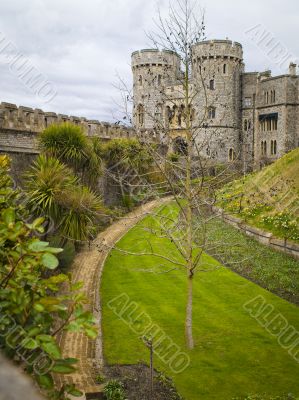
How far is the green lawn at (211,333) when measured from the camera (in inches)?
316

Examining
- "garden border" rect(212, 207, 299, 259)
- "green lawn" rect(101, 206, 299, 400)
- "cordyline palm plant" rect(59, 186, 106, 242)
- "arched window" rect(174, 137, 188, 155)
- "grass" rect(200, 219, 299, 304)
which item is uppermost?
"arched window" rect(174, 137, 188, 155)

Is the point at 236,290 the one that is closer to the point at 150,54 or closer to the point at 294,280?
the point at 294,280

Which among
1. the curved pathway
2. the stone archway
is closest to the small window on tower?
the curved pathway

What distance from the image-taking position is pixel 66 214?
14859 millimetres

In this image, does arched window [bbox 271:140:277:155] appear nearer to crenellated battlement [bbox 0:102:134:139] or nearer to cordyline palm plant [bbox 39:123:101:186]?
crenellated battlement [bbox 0:102:134:139]

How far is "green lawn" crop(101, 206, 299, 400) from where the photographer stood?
8023mm

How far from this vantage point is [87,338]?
9742mm

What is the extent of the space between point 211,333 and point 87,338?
283 cm

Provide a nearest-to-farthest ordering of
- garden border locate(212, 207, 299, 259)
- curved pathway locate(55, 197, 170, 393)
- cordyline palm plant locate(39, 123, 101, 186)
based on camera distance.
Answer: curved pathway locate(55, 197, 170, 393) < garden border locate(212, 207, 299, 259) < cordyline palm plant locate(39, 123, 101, 186)

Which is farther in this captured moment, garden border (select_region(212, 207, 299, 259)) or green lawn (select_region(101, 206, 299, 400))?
garden border (select_region(212, 207, 299, 259))

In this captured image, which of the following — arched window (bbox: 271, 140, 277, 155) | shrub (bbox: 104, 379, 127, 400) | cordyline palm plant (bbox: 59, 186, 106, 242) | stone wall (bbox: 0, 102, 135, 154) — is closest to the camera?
shrub (bbox: 104, 379, 127, 400)

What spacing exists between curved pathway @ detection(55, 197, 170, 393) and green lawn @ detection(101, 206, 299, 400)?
253mm

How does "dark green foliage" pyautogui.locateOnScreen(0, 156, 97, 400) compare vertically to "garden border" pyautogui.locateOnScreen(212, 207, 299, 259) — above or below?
above

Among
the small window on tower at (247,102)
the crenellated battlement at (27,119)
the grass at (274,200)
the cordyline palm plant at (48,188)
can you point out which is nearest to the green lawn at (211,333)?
the cordyline palm plant at (48,188)
